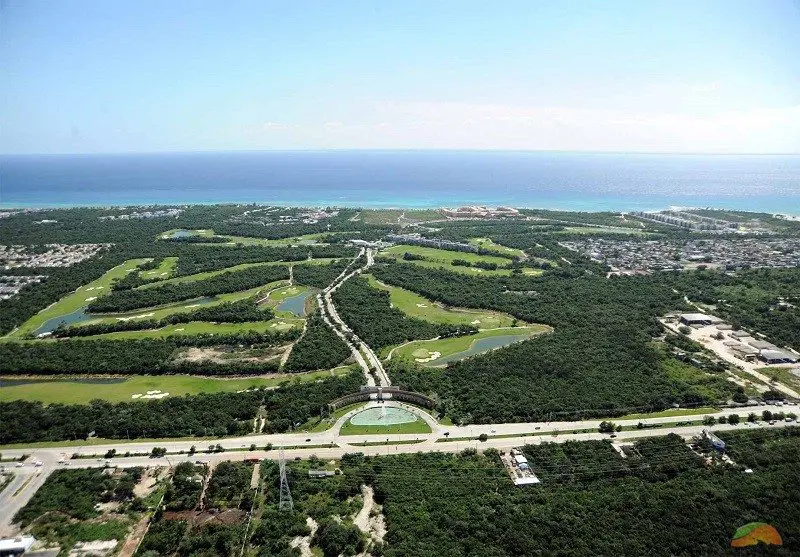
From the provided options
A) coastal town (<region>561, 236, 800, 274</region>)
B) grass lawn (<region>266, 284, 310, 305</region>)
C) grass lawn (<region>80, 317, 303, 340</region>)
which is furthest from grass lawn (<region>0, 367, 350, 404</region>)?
coastal town (<region>561, 236, 800, 274</region>)

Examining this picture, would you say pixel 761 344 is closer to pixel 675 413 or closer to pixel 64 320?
pixel 675 413

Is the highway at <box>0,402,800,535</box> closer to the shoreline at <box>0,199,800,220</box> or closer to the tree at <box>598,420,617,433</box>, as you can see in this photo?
the tree at <box>598,420,617,433</box>

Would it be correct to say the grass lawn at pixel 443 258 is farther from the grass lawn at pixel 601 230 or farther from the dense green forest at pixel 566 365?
the grass lawn at pixel 601 230

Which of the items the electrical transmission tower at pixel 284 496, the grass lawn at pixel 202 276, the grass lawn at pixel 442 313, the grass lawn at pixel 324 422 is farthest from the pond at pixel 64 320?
the electrical transmission tower at pixel 284 496

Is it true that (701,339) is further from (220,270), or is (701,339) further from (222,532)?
(220,270)

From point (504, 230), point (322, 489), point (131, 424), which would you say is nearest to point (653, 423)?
point (322, 489)

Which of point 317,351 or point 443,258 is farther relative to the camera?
point 443,258

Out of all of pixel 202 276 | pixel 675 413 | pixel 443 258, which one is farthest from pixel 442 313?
pixel 202 276
